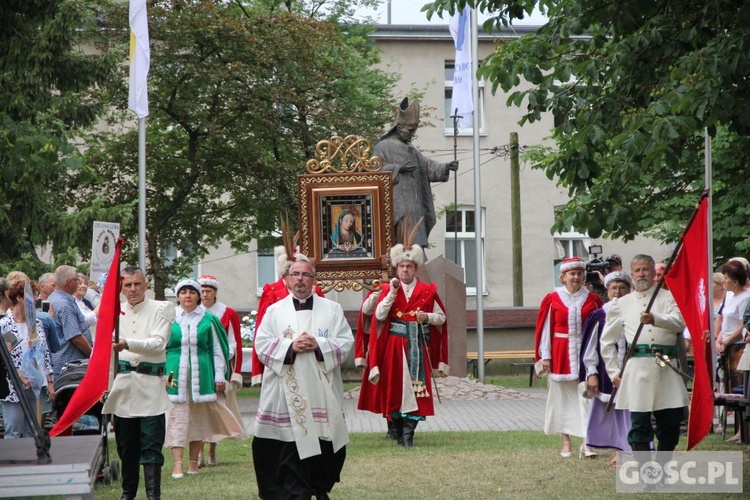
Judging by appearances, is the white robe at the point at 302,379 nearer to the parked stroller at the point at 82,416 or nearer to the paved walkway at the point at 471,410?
the parked stroller at the point at 82,416

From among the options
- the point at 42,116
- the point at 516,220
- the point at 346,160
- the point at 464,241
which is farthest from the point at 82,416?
the point at 464,241

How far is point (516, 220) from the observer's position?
33.7 meters

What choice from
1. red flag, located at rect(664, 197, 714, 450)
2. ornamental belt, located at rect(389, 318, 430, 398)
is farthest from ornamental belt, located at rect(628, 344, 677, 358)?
ornamental belt, located at rect(389, 318, 430, 398)

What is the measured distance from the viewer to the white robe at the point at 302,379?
875cm

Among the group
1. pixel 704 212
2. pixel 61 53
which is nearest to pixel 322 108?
pixel 61 53

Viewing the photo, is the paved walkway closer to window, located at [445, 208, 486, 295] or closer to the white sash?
the white sash

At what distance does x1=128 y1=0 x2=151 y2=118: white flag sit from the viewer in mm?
19484

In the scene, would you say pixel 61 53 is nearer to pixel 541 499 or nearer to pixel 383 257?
pixel 383 257

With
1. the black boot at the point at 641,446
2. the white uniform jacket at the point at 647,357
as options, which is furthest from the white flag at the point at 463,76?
the black boot at the point at 641,446

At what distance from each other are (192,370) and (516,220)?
22520 mm

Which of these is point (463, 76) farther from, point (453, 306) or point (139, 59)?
point (139, 59)

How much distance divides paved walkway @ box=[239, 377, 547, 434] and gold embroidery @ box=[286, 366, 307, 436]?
22.7 ft

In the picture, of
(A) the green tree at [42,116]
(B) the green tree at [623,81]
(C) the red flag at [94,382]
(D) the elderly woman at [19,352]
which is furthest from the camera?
(A) the green tree at [42,116]

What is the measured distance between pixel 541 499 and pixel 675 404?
1.35m
